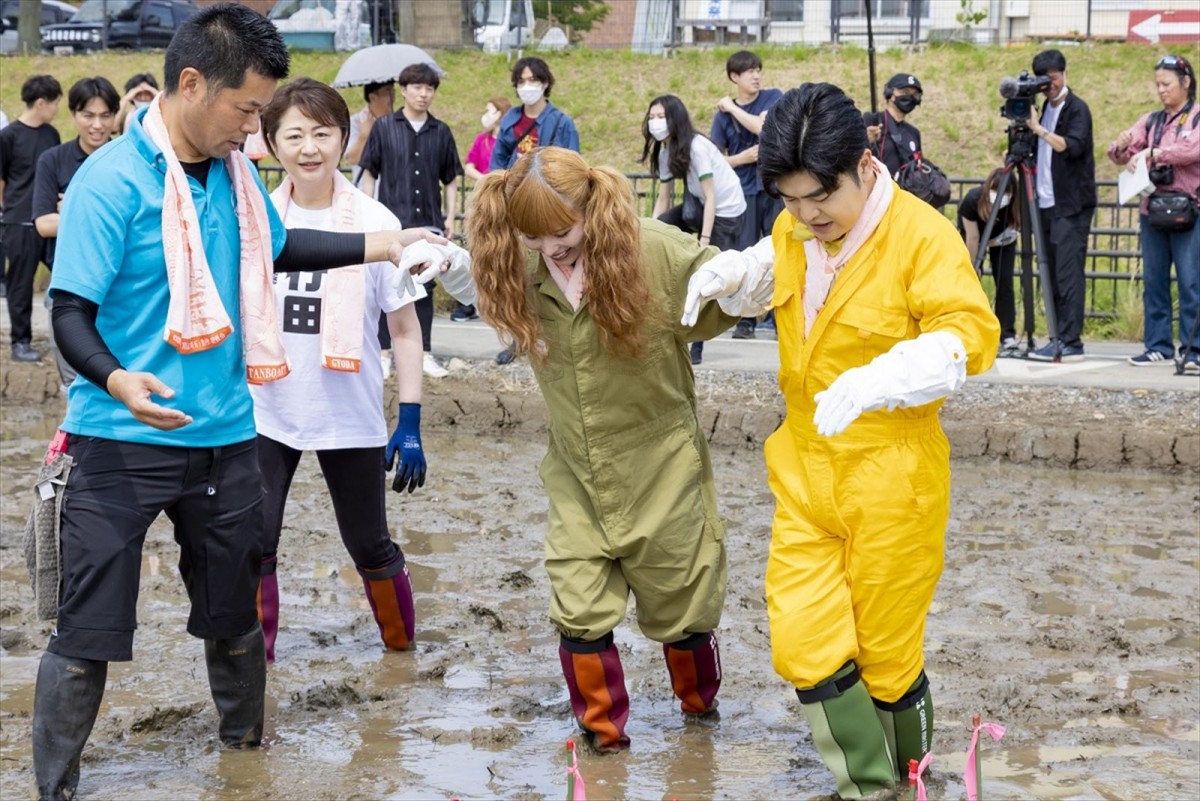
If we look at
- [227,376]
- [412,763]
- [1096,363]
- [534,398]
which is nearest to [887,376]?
[227,376]

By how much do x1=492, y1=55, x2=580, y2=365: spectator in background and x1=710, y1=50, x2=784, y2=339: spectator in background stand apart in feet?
3.44

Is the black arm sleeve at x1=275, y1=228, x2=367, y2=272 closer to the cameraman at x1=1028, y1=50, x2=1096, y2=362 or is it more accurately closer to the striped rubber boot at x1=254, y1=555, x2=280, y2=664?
the striped rubber boot at x1=254, y1=555, x2=280, y2=664

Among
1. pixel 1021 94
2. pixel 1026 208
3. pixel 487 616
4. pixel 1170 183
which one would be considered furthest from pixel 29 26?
pixel 487 616

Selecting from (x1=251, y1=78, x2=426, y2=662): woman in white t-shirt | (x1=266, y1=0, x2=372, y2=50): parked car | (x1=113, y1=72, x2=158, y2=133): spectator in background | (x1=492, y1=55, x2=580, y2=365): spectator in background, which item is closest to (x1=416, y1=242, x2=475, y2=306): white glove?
(x1=251, y1=78, x2=426, y2=662): woman in white t-shirt

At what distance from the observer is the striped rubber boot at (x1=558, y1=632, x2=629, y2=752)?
14.7ft

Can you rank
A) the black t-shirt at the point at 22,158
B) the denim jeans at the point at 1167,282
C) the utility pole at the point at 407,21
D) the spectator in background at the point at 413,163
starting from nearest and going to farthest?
the denim jeans at the point at 1167,282
the spectator in background at the point at 413,163
the black t-shirt at the point at 22,158
the utility pole at the point at 407,21

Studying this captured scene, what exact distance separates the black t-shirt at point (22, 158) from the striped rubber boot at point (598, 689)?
281 inches

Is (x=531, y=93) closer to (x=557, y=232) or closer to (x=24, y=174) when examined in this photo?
(x=24, y=174)

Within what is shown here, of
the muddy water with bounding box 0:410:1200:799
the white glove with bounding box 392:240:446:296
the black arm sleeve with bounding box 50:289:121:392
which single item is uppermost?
the white glove with bounding box 392:240:446:296

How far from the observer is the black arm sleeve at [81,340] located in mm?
3717

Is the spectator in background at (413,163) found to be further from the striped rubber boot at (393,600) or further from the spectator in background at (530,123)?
the striped rubber boot at (393,600)

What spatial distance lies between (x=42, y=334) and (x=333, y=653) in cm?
686

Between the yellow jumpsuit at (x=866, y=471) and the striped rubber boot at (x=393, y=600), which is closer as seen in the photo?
the yellow jumpsuit at (x=866, y=471)

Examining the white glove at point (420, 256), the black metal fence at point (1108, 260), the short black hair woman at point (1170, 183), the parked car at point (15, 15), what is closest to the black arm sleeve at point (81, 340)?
the white glove at point (420, 256)
